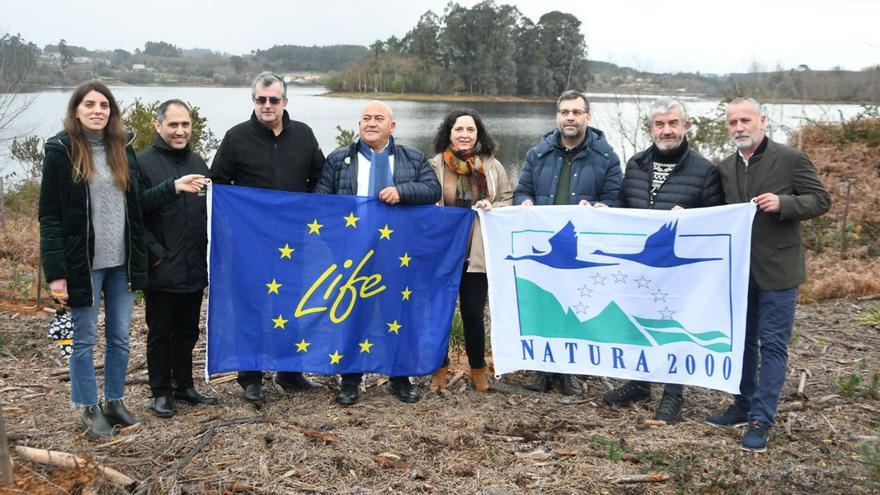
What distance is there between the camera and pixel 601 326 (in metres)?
5.25

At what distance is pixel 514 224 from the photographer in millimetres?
5336

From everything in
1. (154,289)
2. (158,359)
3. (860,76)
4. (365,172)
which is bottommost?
(158,359)

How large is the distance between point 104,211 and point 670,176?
363 cm

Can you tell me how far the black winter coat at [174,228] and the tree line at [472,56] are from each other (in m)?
59.7

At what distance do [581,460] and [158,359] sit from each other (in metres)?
2.83

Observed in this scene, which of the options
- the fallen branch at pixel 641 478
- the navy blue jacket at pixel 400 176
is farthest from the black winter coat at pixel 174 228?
the fallen branch at pixel 641 478

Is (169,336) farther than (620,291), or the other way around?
(620,291)

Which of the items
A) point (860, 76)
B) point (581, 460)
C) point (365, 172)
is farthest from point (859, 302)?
point (860, 76)

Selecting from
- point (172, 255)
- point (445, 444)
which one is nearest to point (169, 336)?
point (172, 255)

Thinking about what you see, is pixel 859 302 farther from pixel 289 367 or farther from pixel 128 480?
pixel 128 480

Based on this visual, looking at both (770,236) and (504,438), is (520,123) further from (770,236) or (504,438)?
(504,438)

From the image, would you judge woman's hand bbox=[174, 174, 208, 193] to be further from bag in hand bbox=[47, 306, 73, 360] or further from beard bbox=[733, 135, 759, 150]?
beard bbox=[733, 135, 759, 150]

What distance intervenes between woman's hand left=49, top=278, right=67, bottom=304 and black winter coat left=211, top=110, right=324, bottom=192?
4.24 ft

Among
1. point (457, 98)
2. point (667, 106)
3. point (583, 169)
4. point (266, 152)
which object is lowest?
point (583, 169)
